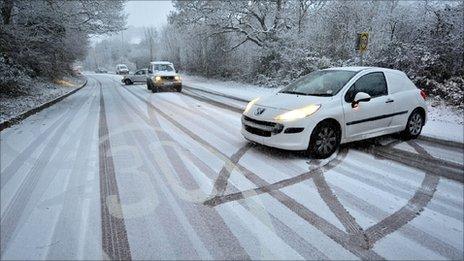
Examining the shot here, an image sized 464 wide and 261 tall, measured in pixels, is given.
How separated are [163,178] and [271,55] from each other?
63.0 feet

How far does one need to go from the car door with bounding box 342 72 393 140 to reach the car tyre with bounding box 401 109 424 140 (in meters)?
0.78

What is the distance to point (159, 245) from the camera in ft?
11.1

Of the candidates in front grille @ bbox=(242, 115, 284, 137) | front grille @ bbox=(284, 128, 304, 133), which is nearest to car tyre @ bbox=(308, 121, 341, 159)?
front grille @ bbox=(284, 128, 304, 133)

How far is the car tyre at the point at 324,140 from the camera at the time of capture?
590 centimetres

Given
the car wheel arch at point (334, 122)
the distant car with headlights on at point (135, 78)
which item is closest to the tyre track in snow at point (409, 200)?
the car wheel arch at point (334, 122)

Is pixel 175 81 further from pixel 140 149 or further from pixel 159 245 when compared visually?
pixel 159 245

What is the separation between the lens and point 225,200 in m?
4.37

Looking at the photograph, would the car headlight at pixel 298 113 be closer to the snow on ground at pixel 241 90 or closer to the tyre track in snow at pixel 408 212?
the tyre track in snow at pixel 408 212

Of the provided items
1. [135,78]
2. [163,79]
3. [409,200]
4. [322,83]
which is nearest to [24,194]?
[409,200]

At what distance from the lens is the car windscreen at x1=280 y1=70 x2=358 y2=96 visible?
255 inches

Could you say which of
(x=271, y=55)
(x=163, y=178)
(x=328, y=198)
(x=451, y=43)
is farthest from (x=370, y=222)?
(x=271, y=55)

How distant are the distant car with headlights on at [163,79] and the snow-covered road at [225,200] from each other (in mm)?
12755

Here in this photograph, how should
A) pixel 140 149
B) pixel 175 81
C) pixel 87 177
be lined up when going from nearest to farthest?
pixel 87 177 < pixel 140 149 < pixel 175 81

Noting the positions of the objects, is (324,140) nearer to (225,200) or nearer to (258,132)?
(258,132)
